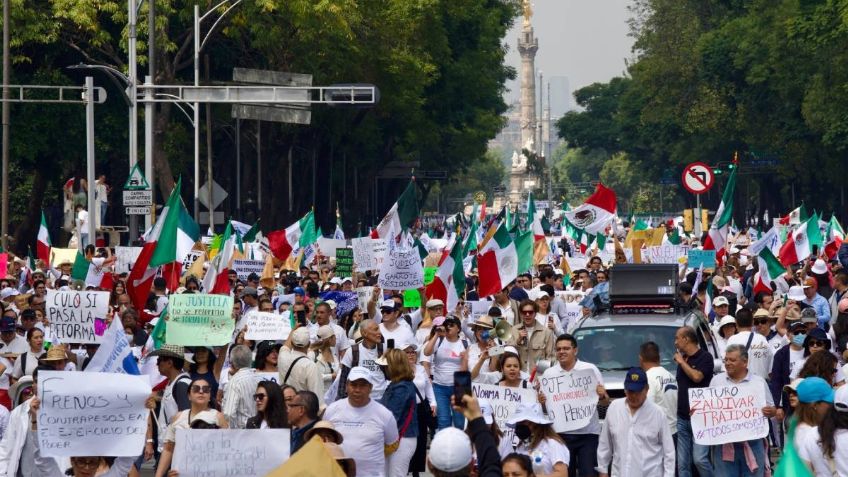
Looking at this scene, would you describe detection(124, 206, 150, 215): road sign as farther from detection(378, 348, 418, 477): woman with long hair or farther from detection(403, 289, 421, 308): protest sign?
detection(378, 348, 418, 477): woman with long hair

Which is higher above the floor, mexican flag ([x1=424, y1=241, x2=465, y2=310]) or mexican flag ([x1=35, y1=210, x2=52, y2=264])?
mexican flag ([x1=35, y1=210, x2=52, y2=264])

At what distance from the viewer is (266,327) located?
15555 mm

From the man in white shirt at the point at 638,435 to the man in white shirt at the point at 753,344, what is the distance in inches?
162

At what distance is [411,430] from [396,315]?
3350 millimetres

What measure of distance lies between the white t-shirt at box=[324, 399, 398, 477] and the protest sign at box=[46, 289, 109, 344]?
4.42 m

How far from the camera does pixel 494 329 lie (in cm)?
1566

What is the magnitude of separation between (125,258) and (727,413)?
45.0 feet

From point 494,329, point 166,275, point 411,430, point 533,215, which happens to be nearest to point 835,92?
point 533,215

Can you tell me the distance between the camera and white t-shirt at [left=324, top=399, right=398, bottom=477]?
10.5 m

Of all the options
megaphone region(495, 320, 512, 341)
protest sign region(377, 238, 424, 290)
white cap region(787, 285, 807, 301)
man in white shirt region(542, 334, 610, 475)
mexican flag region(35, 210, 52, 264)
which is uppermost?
mexican flag region(35, 210, 52, 264)

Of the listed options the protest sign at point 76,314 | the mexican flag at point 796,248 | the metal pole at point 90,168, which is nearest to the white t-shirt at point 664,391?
the protest sign at point 76,314

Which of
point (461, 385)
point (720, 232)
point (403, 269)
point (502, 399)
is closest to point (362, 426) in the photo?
point (461, 385)

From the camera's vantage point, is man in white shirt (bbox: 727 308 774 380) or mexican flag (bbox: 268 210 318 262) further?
mexican flag (bbox: 268 210 318 262)

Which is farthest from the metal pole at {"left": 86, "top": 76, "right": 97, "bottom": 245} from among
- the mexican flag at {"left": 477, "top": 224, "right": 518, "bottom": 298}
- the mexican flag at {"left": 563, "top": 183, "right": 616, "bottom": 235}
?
the mexican flag at {"left": 477, "top": 224, "right": 518, "bottom": 298}
